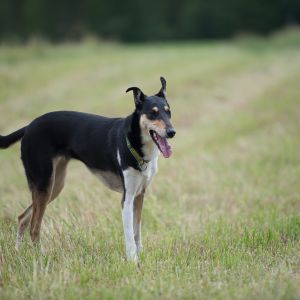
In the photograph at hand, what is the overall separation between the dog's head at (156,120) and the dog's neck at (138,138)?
0.11 ft

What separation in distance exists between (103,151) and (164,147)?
84cm

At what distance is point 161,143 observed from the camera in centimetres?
576

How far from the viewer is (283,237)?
21.0 ft

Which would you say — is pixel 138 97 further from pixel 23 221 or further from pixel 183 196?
pixel 183 196

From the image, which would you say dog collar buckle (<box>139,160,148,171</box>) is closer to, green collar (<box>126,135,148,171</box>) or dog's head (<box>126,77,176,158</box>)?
green collar (<box>126,135,148,171</box>)

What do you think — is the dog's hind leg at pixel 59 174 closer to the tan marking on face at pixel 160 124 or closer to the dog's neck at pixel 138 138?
the dog's neck at pixel 138 138

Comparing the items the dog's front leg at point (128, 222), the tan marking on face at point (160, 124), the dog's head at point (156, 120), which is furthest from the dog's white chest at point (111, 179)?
the tan marking on face at point (160, 124)

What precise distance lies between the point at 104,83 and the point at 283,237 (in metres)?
13.8

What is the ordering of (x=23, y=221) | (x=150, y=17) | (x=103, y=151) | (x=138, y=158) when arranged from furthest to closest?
1. (x=150, y=17)
2. (x=23, y=221)
3. (x=103, y=151)
4. (x=138, y=158)

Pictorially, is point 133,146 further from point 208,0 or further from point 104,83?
point 208,0

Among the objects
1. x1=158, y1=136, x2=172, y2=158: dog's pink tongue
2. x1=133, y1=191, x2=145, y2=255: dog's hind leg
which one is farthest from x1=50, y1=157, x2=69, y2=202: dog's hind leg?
x1=158, y1=136, x2=172, y2=158: dog's pink tongue

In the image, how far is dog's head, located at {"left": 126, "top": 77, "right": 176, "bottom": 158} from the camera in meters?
5.66

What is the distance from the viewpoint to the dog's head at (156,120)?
18.6 feet

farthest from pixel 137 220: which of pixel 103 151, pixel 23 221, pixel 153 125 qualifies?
pixel 23 221
